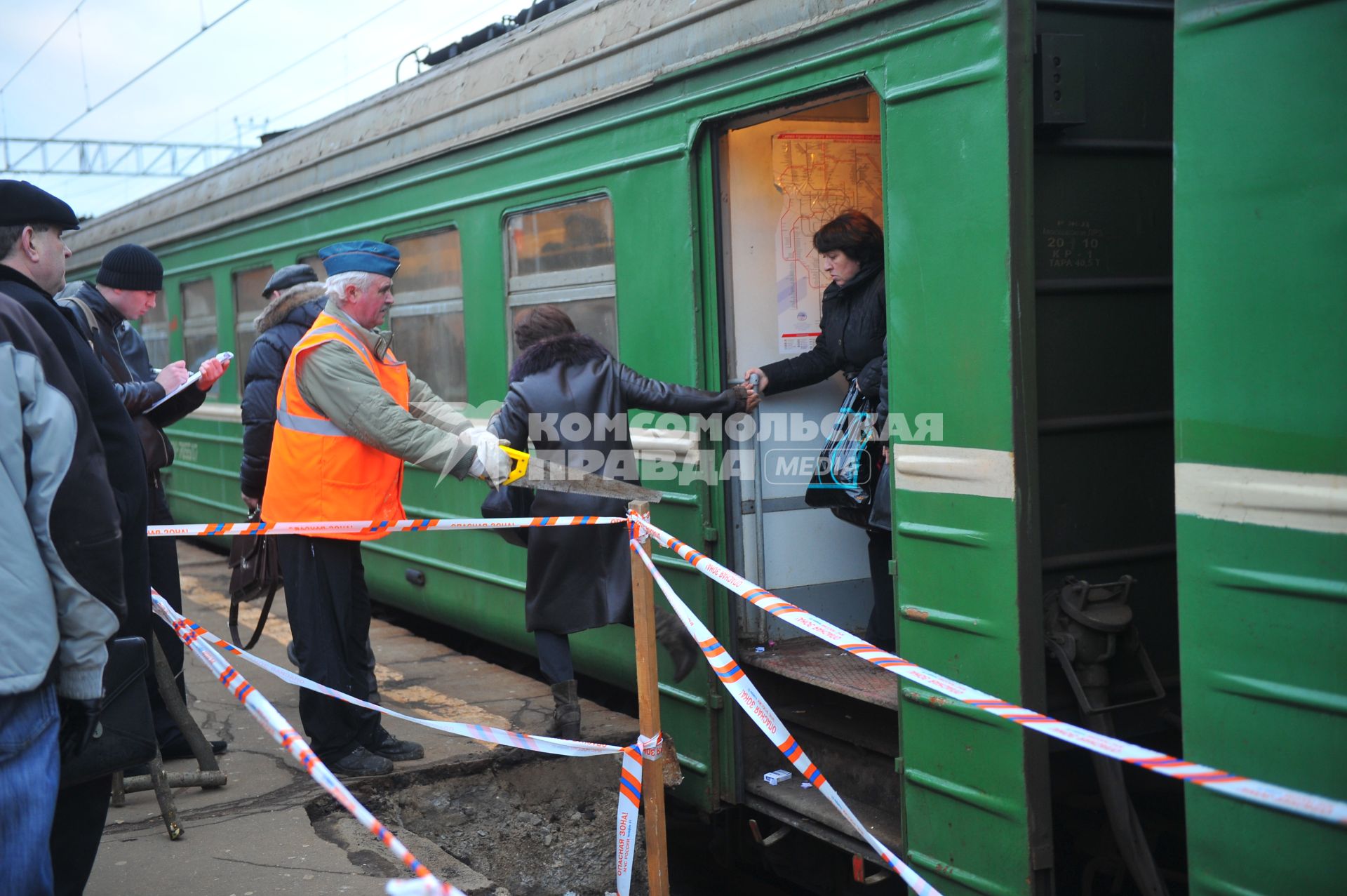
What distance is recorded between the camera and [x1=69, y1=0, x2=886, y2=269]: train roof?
3.91 m

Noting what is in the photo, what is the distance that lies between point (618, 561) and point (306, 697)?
4.11 feet

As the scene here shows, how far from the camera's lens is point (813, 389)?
4.53 metres

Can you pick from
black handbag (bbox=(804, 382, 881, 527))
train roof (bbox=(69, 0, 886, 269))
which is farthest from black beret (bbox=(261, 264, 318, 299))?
black handbag (bbox=(804, 382, 881, 527))

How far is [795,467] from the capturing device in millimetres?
4477

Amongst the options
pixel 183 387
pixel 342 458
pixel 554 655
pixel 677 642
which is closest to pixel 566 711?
pixel 554 655

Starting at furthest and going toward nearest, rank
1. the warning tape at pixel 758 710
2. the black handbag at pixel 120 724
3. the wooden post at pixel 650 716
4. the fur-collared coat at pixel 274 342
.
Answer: the fur-collared coat at pixel 274 342, the wooden post at pixel 650 716, the warning tape at pixel 758 710, the black handbag at pixel 120 724

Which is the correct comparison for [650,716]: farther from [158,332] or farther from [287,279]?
[158,332]

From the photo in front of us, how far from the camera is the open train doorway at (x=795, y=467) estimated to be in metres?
4.05

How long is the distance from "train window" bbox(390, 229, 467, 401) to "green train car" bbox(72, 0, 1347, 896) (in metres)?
0.12

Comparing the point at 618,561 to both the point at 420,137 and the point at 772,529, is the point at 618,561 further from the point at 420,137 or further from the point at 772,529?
the point at 420,137

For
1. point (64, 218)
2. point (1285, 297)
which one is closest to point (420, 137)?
point (64, 218)

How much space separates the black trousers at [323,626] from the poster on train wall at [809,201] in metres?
1.82

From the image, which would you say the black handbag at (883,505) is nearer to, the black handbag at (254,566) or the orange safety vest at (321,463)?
the orange safety vest at (321,463)

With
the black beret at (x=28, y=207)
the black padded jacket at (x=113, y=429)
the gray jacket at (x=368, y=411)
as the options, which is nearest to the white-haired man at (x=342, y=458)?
the gray jacket at (x=368, y=411)
